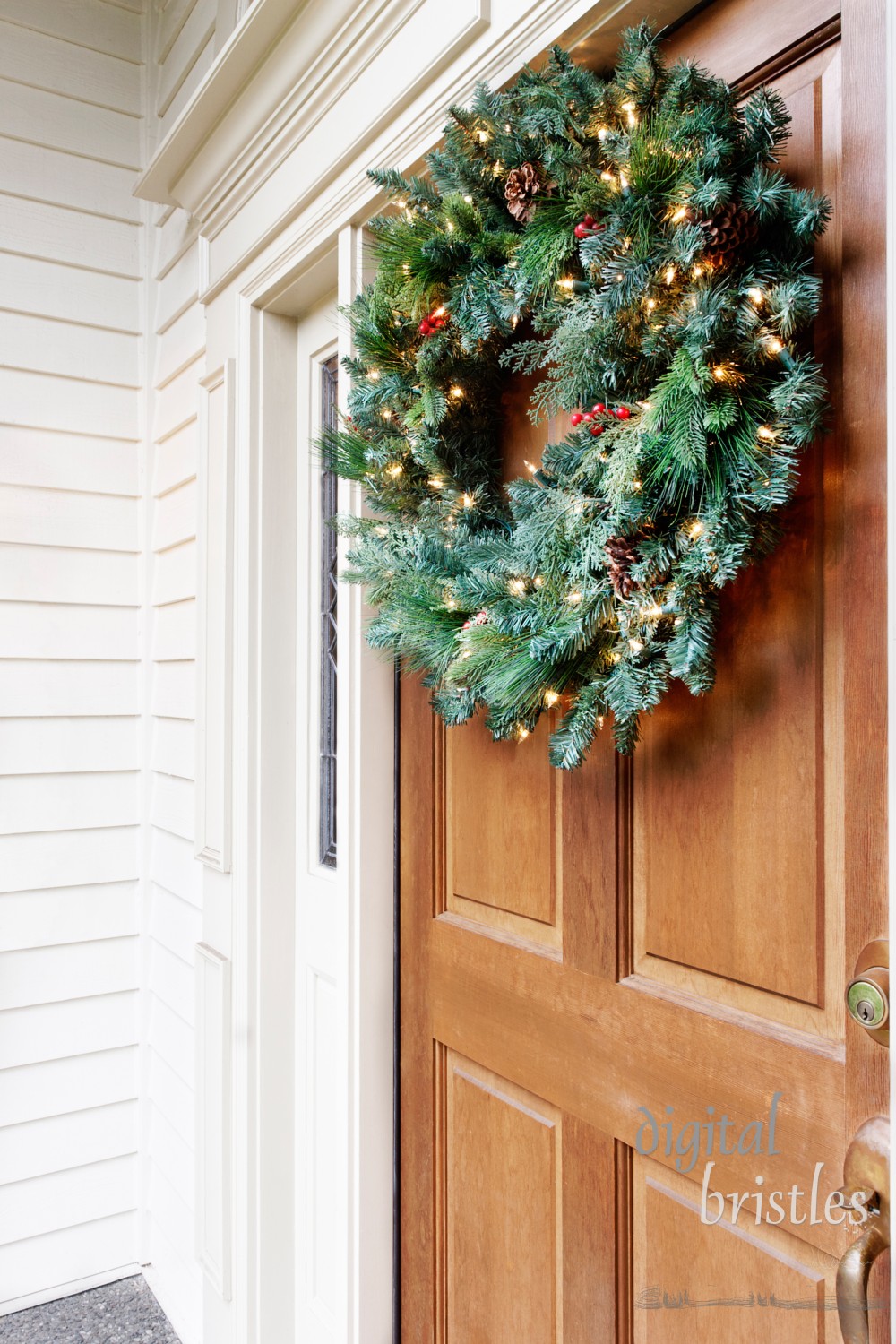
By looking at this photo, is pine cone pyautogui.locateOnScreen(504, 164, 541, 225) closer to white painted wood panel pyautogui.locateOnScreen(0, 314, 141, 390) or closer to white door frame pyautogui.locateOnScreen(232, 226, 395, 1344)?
white door frame pyautogui.locateOnScreen(232, 226, 395, 1344)

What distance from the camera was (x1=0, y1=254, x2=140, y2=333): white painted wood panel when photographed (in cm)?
215

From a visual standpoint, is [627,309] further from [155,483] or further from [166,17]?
[166,17]

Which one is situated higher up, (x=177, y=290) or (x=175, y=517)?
(x=177, y=290)

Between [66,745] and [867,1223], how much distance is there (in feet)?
6.54

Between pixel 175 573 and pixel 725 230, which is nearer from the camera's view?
pixel 725 230

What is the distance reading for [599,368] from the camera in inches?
32.3

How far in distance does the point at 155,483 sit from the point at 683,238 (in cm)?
184

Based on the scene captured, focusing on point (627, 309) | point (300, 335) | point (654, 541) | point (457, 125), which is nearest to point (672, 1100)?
point (654, 541)

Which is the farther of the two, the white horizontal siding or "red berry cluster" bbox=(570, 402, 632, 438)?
the white horizontal siding

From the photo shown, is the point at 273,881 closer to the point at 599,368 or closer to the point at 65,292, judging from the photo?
the point at 599,368

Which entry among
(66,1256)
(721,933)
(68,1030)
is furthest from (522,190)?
(66,1256)

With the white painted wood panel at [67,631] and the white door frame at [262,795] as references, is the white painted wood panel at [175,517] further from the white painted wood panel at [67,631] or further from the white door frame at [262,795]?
the white door frame at [262,795]

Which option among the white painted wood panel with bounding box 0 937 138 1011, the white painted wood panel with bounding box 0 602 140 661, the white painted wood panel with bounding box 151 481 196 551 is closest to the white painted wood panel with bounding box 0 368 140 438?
the white painted wood panel with bounding box 151 481 196 551

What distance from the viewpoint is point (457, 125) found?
0.95 metres
